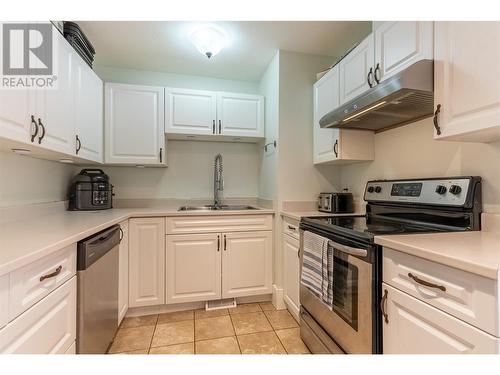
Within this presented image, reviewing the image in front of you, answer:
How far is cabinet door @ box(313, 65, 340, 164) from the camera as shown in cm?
196

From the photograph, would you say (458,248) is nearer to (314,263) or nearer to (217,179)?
(314,263)

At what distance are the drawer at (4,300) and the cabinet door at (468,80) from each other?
1.77 metres

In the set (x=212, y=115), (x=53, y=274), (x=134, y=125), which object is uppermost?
(x=212, y=115)

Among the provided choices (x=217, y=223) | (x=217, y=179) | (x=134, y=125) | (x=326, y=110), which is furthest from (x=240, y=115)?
(x=217, y=223)

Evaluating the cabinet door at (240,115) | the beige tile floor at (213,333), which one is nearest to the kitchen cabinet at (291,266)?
the beige tile floor at (213,333)

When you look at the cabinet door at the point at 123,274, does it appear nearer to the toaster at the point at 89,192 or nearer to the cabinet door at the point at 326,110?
the toaster at the point at 89,192

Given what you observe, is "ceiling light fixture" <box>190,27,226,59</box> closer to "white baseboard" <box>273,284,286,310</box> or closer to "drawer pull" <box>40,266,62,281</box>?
"drawer pull" <box>40,266,62,281</box>

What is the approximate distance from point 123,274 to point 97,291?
588mm

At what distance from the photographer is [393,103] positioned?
4.49 ft

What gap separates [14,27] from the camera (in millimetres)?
1175

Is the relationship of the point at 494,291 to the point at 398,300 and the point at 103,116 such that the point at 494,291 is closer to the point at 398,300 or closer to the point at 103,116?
the point at 398,300

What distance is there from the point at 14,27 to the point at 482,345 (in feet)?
7.38

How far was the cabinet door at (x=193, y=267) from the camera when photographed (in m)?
2.11
